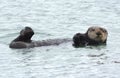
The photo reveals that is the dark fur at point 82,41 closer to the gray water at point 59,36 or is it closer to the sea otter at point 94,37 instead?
the sea otter at point 94,37

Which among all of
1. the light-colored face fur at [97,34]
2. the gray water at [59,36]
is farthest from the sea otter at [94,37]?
the gray water at [59,36]

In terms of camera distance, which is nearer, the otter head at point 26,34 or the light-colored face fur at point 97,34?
→ the otter head at point 26,34

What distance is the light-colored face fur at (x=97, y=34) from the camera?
15.8 meters

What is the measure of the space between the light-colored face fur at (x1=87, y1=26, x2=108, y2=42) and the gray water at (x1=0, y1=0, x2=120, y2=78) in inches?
10.6

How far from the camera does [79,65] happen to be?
42.6ft

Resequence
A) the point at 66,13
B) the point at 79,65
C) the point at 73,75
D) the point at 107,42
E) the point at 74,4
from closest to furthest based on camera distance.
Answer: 1. the point at 73,75
2. the point at 79,65
3. the point at 107,42
4. the point at 66,13
5. the point at 74,4

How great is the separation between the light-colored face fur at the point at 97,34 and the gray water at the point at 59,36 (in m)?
0.27

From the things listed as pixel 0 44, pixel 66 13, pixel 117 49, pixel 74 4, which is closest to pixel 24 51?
pixel 0 44

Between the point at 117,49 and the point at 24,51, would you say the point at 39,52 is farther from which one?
the point at 117,49

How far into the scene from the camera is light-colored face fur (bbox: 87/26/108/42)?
15758 mm

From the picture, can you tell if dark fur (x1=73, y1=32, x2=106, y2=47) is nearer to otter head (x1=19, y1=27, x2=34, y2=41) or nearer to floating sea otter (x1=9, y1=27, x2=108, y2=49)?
floating sea otter (x1=9, y1=27, x2=108, y2=49)

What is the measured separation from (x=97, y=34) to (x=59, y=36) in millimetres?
1898

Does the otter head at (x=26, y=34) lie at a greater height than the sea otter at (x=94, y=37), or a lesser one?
greater

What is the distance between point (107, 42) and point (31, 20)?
491cm
